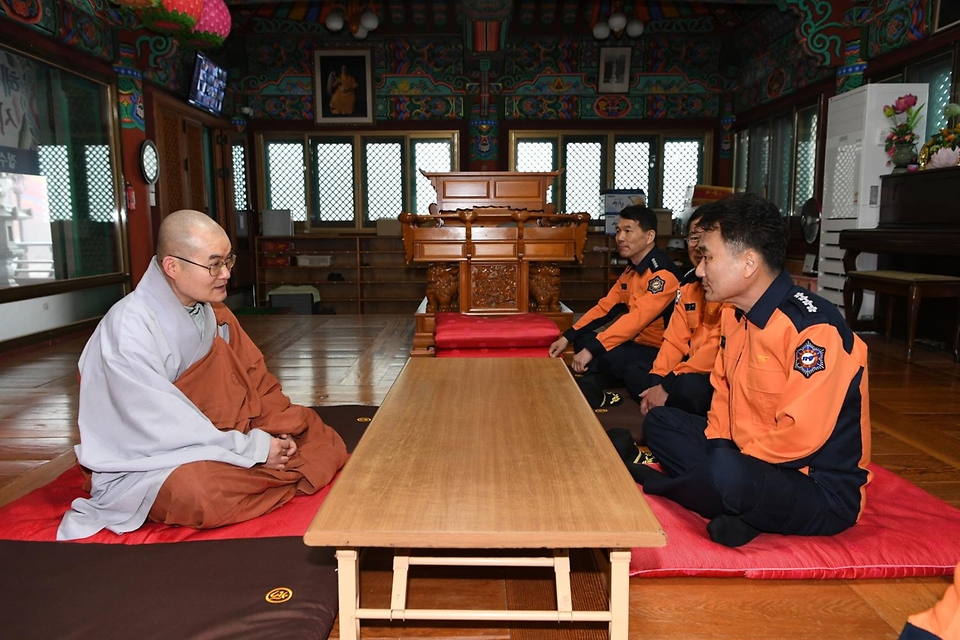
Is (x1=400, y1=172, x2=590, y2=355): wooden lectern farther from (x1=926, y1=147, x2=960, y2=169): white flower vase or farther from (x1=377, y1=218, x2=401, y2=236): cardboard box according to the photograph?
(x1=377, y1=218, x2=401, y2=236): cardboard box

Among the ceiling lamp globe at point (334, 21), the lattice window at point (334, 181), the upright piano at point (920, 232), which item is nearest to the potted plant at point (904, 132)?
the upright piano at point (920, 232)

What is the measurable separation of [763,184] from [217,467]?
7191 mm

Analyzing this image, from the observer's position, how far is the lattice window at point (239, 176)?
8.20m

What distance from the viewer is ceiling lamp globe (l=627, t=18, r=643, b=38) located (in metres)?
7.69

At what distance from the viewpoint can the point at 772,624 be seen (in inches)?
56.2

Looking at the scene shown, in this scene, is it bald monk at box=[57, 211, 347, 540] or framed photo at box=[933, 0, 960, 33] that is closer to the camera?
bald monk at box=[57, 211, 347, 540]

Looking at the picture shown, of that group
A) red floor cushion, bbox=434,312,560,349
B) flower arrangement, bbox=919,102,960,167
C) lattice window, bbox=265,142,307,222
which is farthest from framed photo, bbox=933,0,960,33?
lattice window, bbox=265,142,307,222

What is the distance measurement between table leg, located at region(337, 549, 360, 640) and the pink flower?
5200 mm

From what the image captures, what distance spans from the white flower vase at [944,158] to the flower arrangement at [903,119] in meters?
0.47

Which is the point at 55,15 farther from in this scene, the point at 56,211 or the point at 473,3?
the point at 473,3

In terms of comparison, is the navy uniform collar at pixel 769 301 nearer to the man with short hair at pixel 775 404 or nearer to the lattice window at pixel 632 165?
the man with short hair at pixel 775 404

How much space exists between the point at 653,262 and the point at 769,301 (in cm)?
158

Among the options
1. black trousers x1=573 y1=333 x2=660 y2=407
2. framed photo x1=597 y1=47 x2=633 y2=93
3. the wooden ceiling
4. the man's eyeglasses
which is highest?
the wooden ceiling

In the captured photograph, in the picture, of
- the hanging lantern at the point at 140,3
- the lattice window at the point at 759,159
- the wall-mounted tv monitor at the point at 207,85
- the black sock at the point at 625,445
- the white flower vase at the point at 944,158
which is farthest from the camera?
the lattice window at the point at 759,159
